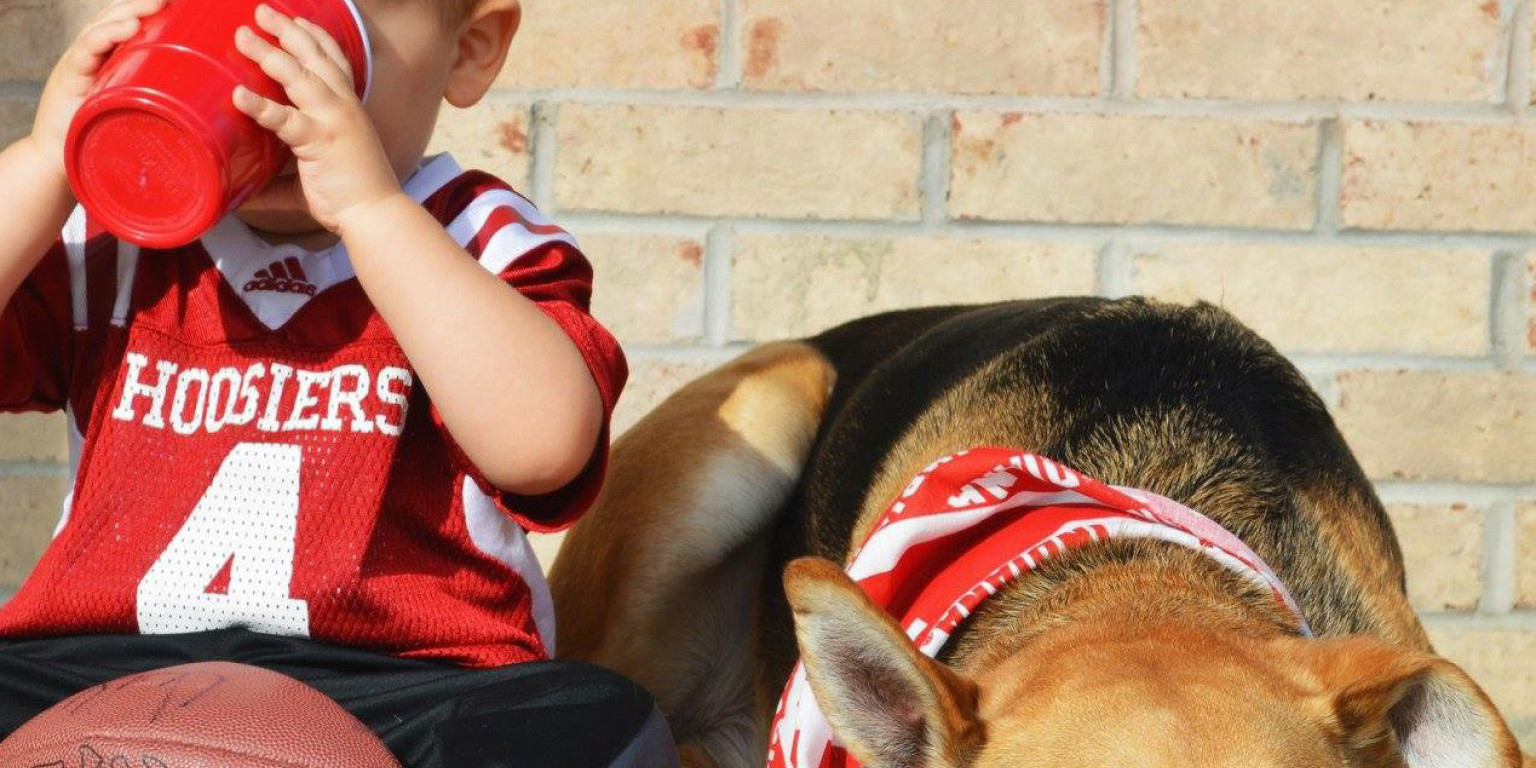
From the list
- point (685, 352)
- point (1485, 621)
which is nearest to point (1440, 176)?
point (1485, 621)

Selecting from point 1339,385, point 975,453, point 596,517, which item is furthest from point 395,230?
point 1339,385

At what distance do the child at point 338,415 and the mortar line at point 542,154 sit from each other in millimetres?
718

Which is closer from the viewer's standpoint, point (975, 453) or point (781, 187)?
point (975, 453)

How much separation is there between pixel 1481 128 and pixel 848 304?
992 mm

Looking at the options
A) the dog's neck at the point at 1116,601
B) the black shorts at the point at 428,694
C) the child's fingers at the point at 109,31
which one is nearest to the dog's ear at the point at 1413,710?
the dog's neck at the point at 1116,601

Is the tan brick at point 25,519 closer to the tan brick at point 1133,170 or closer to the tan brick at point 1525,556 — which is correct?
the tan brick at point 1133,170

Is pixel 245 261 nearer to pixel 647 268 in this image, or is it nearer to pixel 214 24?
pixel 214 24

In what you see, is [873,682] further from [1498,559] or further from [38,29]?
[38,29]

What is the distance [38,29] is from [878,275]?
130cm

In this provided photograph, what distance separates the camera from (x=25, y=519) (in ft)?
8.57

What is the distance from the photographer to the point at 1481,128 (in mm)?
2586

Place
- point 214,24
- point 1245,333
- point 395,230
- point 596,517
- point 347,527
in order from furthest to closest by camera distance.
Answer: point 596,517, point 1245,333, point 347,527, point 395,230, point 214,24

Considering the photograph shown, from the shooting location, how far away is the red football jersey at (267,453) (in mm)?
1667

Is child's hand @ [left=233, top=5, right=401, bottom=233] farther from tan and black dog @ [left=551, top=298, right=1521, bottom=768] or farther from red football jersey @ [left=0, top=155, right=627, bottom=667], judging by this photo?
tan and black dog @ [left=551, top=298, right=1521, bottom=768]
